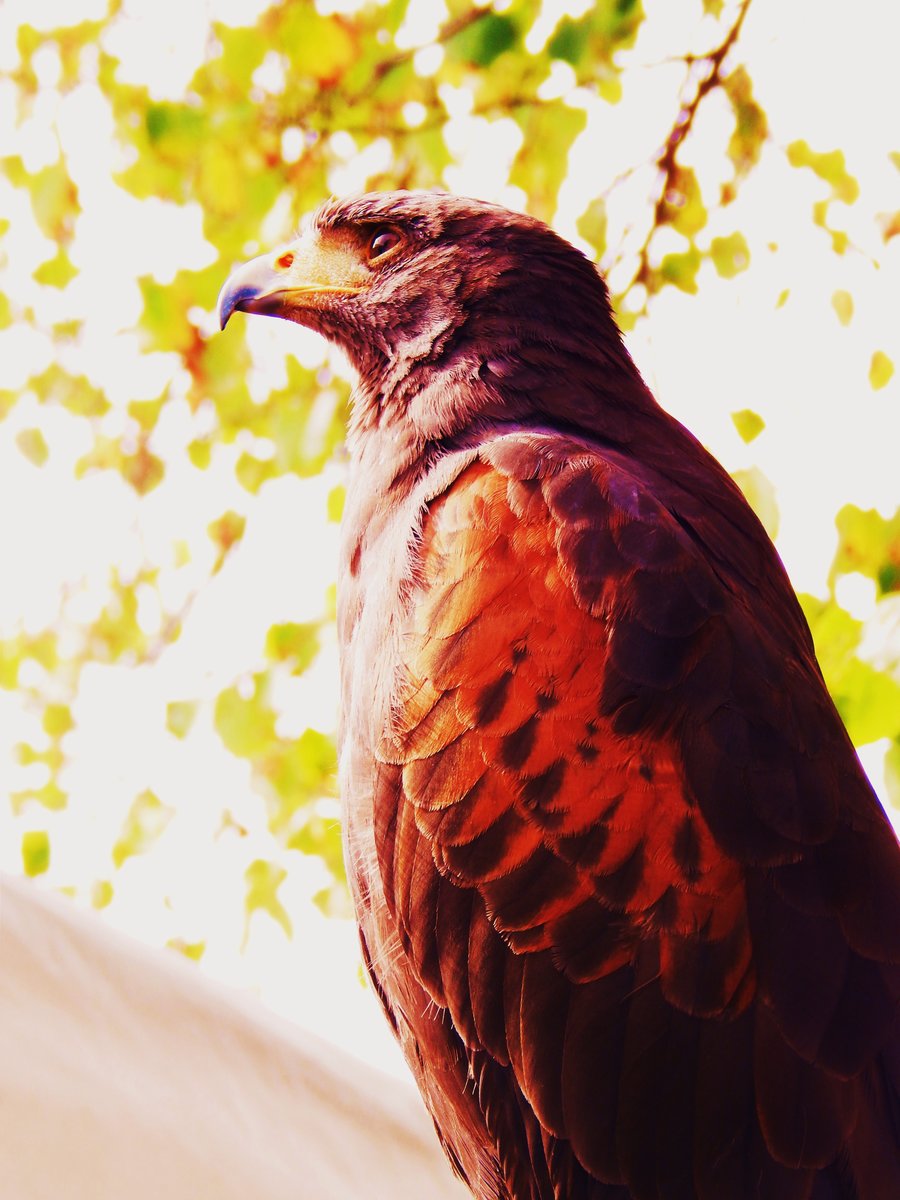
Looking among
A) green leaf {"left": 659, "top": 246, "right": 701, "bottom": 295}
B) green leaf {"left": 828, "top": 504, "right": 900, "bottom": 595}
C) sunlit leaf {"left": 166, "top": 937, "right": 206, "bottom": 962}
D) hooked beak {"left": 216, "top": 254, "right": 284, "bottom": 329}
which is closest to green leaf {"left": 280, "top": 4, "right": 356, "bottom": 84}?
hooked beak {"left": 216, "top": 254, "right": 284, "bottom": 329}

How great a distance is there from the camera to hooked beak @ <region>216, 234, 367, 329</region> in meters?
2.15

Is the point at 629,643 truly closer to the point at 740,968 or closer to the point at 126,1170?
the point at 740,968

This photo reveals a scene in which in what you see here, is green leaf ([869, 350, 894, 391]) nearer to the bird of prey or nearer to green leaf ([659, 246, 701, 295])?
green leaf ([659, 246, 701, 295])

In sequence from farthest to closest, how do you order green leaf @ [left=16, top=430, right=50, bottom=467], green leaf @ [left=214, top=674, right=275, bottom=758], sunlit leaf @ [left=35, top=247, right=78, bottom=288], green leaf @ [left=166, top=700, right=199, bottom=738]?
green leaf @ [left=16, top=430, right=50, bottom=467]
sunlit leaf @ [left=35, top=247, right=78, bottom=288]
green leaf @ [left=166, top=700, right=199, bottom=738]
green leaf @ [left=214, top=674, right=275, bottom=758]

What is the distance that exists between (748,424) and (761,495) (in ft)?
1.08

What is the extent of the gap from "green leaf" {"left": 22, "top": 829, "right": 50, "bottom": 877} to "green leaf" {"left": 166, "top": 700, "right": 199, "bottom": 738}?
0.45 metres

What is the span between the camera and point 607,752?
4.50 feet

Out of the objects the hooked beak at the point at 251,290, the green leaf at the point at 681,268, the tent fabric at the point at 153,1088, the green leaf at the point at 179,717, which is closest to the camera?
the tent fabric at the point at 153,1088

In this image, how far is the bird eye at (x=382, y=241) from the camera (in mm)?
2137

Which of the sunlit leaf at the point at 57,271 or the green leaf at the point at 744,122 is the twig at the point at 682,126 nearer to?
the green leaf at the point at 744,122

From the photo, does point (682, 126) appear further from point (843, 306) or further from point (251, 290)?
point (251, 290)

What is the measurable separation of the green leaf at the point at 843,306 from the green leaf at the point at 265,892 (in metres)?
2.08

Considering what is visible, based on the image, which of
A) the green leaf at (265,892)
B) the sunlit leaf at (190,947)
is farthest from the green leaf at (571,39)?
the sunlit leaf at (190,947)

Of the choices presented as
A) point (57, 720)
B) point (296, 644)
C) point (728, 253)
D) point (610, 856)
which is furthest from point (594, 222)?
point (57, 720)
